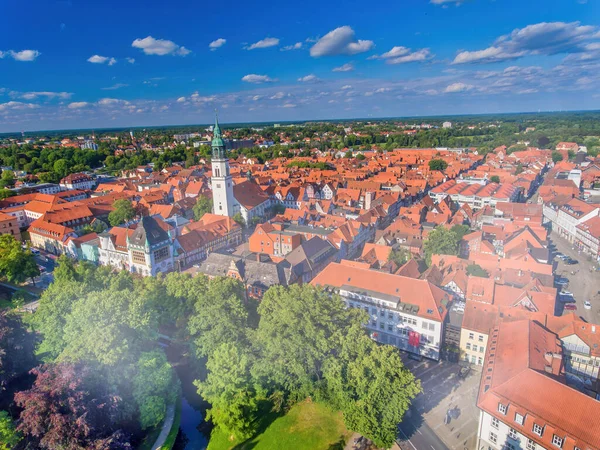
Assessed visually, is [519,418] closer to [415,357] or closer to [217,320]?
[415,357]

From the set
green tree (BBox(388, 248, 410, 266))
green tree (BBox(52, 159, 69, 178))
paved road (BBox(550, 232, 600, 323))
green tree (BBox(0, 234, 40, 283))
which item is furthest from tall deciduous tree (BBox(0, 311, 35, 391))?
green tree (BBox(52, 159, 69, 178))

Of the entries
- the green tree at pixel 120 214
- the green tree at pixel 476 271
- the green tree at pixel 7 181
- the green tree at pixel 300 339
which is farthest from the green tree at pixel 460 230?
the green tree at pixel 7 181

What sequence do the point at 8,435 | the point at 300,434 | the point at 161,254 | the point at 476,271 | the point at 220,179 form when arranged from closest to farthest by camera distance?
the point at 8,435
the point at 300,434
the point at 476,271
the point at 161,254
the point at 220,179

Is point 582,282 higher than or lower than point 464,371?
higher

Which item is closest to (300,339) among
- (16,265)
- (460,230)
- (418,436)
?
(418,436)

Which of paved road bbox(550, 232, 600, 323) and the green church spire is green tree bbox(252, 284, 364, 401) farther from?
the green church spire

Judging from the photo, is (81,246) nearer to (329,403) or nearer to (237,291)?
(237,291)
